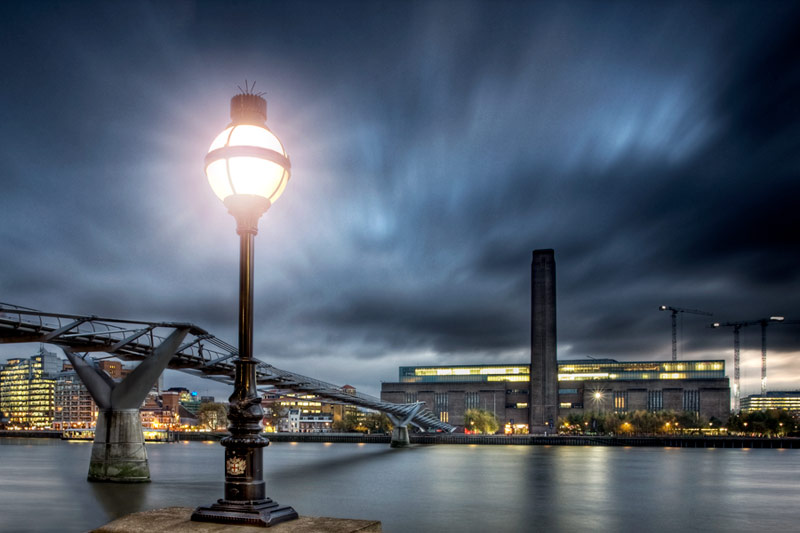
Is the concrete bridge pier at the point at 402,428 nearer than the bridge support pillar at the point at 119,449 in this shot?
No

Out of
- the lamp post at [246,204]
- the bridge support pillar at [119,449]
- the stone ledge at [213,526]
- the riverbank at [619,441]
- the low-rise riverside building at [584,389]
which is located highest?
the lamp post at [246,204]

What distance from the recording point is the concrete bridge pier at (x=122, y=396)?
139 ft

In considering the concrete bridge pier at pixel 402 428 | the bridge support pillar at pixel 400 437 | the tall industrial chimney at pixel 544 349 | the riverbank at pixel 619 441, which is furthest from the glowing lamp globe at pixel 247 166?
the tall industrial chimney at pixel 544 349

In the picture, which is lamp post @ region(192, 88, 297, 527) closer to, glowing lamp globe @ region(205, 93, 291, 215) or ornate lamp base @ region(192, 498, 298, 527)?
glowing lamp globe @ region(205, 93, 291, 215)

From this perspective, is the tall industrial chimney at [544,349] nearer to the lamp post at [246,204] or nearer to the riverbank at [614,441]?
the riverbank at [614,441]

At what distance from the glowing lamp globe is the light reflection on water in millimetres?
30093

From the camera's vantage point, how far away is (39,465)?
259 ft

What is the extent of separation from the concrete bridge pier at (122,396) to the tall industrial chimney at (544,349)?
119 metres

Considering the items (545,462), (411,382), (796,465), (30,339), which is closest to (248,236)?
(30,339)

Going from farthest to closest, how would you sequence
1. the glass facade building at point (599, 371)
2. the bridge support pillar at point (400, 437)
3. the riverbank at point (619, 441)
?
the glass facade building at point (599, 371), the riverbank at point (619, 441), the bridge support pillar at point (400, 437)

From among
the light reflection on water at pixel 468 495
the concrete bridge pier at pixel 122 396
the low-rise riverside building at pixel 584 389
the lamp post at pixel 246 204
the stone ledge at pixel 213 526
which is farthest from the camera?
the low-rise riverside building at pixel 584 389

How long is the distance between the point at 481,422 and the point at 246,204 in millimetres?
151932

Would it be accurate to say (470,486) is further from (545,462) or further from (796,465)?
(796,465)

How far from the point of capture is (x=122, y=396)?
42.4 metres
